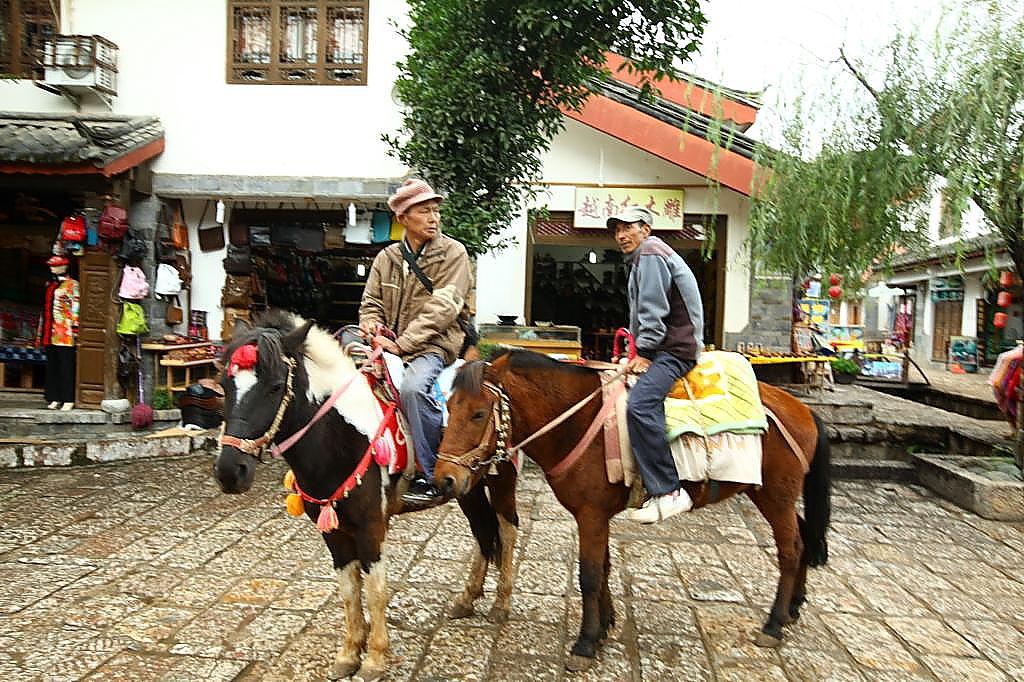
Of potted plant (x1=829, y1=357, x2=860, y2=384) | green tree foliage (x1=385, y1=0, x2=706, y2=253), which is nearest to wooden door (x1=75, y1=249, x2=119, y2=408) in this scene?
green tree foliage (x1=385, y1=0, x2=706, y2=253)

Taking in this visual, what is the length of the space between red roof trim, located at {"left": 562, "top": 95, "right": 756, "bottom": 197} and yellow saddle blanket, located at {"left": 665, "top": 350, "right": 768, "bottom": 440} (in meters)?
5.76

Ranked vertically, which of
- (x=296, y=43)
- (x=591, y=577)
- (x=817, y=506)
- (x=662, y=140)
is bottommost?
(x=591, y=577)

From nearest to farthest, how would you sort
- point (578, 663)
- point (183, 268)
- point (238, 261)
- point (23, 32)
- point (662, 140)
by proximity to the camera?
point (578, 663), point (662, 140), point (23, 32), point (183, 268), point (238, 261)

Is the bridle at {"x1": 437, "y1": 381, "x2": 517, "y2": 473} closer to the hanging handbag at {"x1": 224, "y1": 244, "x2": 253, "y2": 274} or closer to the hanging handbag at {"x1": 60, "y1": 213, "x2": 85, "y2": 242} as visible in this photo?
the hanging handbag at {"x1": 224, "y1": 244, "x2": 253, "y2": 274}

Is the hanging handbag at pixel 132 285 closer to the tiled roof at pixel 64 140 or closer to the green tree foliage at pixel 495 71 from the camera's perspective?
the tiled roof at pixel 64 140

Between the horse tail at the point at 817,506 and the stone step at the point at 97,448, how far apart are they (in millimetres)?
7208

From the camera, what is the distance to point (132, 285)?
857cm

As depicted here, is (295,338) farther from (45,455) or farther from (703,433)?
(45,455)

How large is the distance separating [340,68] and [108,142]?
10.2ft

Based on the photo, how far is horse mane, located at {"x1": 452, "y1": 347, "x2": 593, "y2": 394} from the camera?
325 cm

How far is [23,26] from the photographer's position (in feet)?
30.4

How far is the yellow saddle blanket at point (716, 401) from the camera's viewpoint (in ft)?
11.9

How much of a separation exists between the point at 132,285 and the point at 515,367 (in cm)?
713

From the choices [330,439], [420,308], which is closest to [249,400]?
[330,439]
